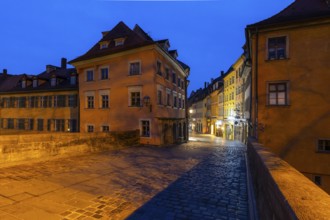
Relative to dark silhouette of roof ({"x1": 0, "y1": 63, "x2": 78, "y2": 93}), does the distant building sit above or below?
below

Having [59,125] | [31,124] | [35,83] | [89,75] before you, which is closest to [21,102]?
[35,83]

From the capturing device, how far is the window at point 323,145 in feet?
40.2

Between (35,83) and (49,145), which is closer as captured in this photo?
(49,145)

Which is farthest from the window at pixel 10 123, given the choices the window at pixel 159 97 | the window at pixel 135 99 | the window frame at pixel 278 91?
the window frame at pixel 278 91

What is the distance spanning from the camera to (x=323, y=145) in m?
12.3

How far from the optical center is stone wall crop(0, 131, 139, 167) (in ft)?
27.2

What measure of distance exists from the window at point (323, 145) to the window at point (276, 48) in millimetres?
5583

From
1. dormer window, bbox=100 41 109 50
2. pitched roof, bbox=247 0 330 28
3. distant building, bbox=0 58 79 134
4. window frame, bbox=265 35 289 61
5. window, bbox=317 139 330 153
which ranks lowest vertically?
window, bbox=317 139 330 153

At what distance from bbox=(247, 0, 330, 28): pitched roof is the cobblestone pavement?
32.5ft

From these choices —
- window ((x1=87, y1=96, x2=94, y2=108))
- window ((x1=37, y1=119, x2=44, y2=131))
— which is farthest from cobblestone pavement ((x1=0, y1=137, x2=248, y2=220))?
window ((x1=37, y1=119, x2=44, y2=131))

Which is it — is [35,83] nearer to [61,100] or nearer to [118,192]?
[61,100]

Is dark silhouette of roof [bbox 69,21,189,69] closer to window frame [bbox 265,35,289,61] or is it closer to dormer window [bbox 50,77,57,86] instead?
dormer window [bbox 50,77,57,86]

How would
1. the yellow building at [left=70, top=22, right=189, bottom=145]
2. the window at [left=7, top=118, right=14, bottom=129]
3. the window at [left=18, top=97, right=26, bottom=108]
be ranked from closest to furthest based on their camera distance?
1. the yellow building at [left=70, top=22, right=189, bottom=145]
2. the window at [left=18, top=97, right=26, bottom=108]
3. the window at [left=7, top=118, right=14, bottom=129]

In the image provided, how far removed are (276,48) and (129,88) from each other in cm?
1261
